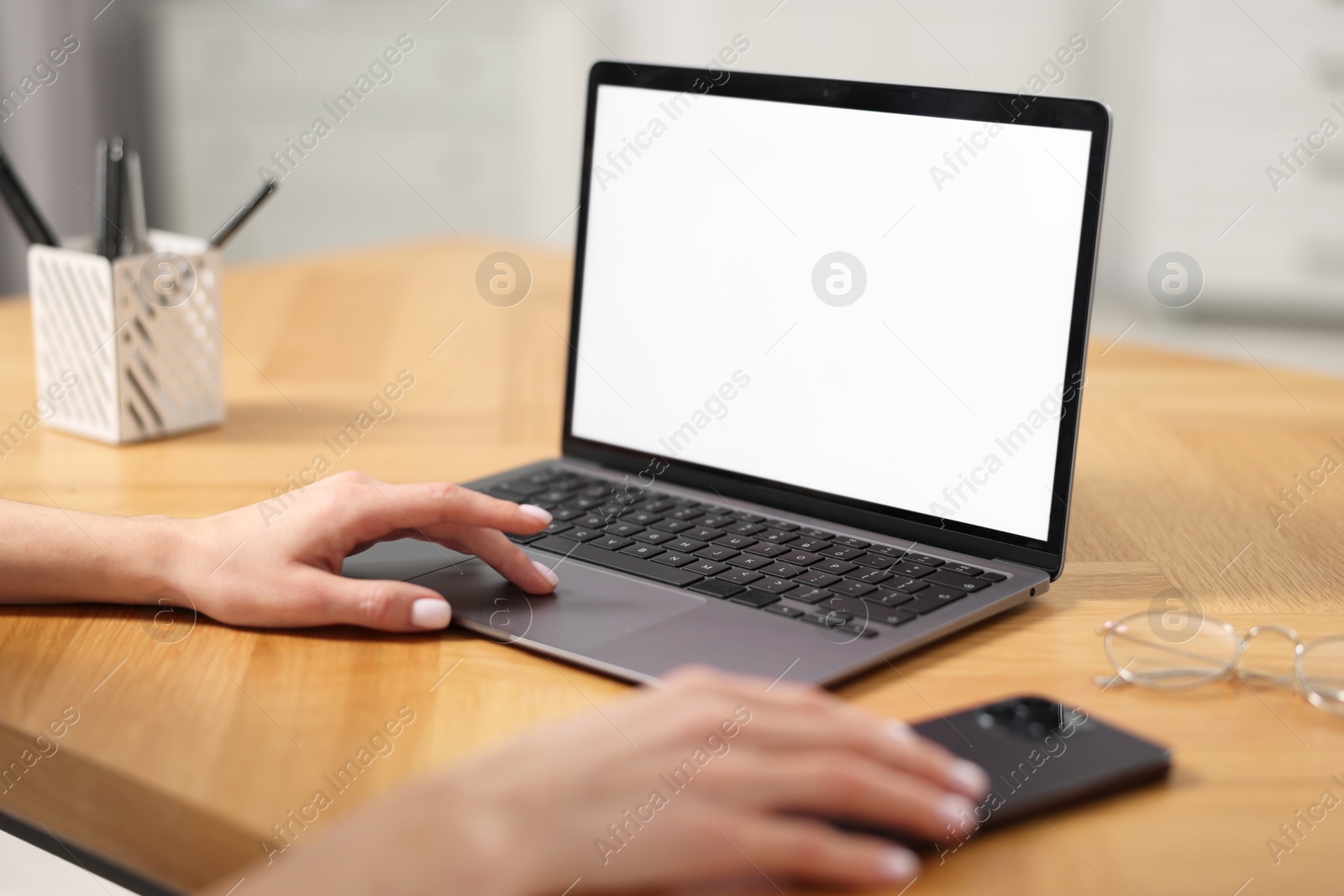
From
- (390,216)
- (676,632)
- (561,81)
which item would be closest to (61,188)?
(390,216)

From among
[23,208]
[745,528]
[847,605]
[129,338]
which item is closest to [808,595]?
[847,605]

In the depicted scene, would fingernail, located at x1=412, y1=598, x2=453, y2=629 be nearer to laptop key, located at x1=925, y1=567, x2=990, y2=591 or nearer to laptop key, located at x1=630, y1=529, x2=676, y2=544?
laptop key, located at x1=630, y1=529, x2=676, y2=544

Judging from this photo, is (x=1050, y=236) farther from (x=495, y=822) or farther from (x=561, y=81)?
(x=561, y=81)

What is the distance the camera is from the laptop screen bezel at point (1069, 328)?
0.80m

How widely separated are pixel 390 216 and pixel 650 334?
326 cm

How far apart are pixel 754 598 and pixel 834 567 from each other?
0.07 metres

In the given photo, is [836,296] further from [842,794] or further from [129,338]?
[129,338]

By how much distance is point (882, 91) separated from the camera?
90 cm

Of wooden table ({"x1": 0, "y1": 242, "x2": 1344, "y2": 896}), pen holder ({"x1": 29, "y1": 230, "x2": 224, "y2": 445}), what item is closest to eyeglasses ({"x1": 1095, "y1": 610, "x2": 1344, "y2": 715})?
wooden table ({"x1": 0, "y1": 242, "x2": 1344, "y2": 896})

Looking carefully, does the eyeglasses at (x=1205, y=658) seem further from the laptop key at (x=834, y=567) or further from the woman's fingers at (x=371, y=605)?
the woman's fingers at (x=371, y=605)

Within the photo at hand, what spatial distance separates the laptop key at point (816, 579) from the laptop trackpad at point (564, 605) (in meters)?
0.07

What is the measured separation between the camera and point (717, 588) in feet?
2.60

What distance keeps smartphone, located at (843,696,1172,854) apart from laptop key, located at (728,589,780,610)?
16 cm

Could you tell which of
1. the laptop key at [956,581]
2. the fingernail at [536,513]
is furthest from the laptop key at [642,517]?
the laptop key at [956,581]
